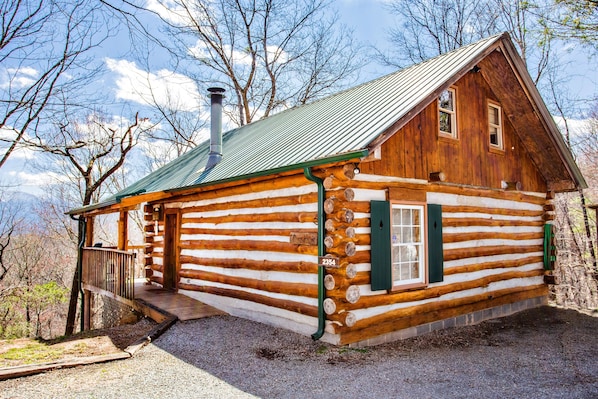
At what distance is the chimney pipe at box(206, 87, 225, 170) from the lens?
11789 mm

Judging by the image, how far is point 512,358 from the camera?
6598 mm

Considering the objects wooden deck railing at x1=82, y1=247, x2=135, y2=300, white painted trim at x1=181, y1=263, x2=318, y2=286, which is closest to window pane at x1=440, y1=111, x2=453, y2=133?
white painted trim at x1=181, y1=263, x2=318, y2=286

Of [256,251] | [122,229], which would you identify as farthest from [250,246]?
[122,229]

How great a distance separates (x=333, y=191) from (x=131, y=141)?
53.9ft

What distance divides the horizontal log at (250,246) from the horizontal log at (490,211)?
3.15 meters

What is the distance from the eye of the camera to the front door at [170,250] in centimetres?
1194

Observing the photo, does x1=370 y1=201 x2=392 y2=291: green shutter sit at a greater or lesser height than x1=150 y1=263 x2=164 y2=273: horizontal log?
greater

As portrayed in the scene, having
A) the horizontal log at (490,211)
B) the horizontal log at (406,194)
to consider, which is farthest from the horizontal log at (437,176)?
the horizontal log at (490,211)

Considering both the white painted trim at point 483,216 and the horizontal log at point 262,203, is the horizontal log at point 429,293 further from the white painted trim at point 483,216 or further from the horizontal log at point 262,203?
the horizontal log at point 262,203

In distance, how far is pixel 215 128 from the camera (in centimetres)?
1247

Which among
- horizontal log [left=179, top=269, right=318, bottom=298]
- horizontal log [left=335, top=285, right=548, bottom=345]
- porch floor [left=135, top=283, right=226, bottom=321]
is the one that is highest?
horizontal log [left=179, top=269, right=318, bottom=298]

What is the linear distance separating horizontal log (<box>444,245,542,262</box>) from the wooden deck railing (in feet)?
23.3

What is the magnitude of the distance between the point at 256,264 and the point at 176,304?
262 cm

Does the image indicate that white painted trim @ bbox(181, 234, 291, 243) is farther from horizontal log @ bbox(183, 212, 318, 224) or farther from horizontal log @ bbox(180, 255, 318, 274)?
horizontal log @ bbox(180, 255, 318, 274)
